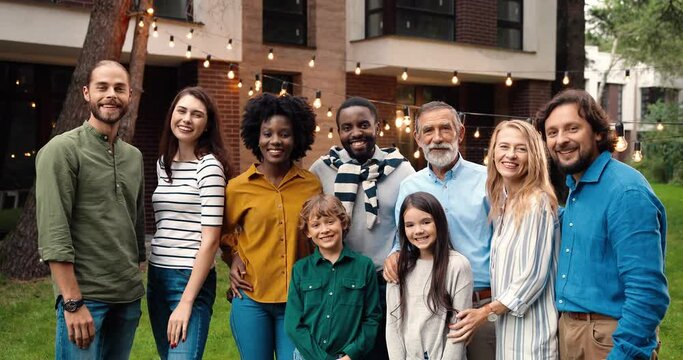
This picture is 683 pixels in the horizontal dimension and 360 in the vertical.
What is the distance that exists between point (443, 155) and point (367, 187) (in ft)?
1.41

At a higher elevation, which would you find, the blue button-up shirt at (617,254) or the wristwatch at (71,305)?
the blue button-up shirt at (617,254)

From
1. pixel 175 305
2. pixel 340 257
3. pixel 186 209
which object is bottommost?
pixel 175 305

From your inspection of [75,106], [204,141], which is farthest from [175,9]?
[204,141]

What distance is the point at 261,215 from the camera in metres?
3.54

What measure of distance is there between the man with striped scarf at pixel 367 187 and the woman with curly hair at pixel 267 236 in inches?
8.6

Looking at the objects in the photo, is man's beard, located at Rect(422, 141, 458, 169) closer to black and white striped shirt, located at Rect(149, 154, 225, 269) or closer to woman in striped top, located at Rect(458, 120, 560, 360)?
woman in striped top, located at Rect(458, 120, 560, 360)

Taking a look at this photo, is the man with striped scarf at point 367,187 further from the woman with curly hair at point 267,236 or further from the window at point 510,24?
the window at point 510,24

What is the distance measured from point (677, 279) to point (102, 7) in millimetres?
8202

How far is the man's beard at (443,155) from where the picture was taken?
3.51 m

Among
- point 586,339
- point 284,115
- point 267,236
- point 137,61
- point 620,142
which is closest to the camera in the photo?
point 586,339

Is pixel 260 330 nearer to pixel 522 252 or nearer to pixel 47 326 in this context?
pixel 522 252

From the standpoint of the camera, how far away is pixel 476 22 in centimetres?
1474

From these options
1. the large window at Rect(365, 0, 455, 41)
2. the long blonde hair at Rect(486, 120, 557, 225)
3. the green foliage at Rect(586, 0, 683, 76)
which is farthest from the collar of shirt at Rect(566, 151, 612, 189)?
the green foliage at Rect(586, 0, 683, 76)

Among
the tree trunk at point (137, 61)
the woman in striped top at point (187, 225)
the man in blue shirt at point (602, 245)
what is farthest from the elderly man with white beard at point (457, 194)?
the tree trunk at point (137, 61)
